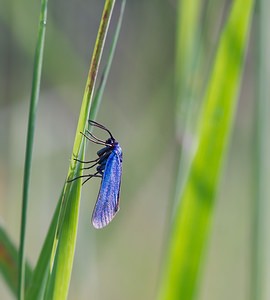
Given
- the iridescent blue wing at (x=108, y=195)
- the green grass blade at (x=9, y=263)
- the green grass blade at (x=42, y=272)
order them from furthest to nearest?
the iridescent blue wing at (x=108, y=195), the green grass blade at (x=9, y=263), the green grass blade at (x=42, y=272)

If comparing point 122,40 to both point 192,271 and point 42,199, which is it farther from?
point 192,271

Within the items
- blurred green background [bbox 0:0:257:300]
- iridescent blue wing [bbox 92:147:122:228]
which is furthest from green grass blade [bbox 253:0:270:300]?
iridescent blue wing [bbox 92:147:122:228]

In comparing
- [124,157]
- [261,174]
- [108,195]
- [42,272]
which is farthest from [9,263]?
[124,157]

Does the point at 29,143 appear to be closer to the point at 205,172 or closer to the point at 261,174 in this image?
the point at 205,172

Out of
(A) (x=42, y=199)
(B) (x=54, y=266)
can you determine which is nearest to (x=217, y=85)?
(B) (x=54, y=266)

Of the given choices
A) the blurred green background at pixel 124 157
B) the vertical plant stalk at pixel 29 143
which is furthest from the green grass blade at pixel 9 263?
the blurred green background at pixel 124 157

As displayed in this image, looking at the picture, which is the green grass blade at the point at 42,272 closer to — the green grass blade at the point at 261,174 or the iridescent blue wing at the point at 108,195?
the iridescent blue wing at the point at 108,195

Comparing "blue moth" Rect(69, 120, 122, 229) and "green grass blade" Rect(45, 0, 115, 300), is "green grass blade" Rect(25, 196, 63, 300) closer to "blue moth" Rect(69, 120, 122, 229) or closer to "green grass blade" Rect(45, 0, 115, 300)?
"green grass blade" Rect(45, 0, 115, 300)
